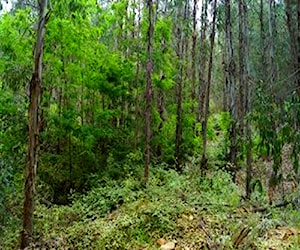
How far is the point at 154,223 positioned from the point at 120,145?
5501 millimetres

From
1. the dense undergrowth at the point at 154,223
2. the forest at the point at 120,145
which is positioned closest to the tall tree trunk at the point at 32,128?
the forest at the point at 120,145

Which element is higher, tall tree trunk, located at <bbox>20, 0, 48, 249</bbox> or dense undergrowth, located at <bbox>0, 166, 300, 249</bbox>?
tall tree trunk, located at <bbox>20, 0, 48, 249</bbox>

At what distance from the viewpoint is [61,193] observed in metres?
11.8

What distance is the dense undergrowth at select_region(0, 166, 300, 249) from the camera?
23.1ft

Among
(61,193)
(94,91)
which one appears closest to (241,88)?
Answer: (94,91)

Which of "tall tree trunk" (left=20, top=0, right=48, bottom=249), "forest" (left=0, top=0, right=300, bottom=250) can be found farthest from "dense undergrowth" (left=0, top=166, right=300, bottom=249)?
"tall tree trunk" (left=20, top=0, right=48, bottom=249)

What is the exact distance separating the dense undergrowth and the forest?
3cm

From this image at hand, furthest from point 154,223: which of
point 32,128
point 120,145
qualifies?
point 120,145

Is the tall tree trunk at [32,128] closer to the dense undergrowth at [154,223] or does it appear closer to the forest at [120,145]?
the forest at [120,145]

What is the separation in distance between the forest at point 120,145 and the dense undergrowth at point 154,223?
3 cm

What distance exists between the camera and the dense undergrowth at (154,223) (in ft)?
23.1

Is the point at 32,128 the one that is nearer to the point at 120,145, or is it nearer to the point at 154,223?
the point at 154,223

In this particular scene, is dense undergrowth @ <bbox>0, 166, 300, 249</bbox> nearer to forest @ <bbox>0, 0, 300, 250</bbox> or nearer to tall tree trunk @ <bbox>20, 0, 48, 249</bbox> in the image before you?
forest @ <bbox>0, 0, 300, 250</bbox>

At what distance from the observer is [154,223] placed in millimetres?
7848
